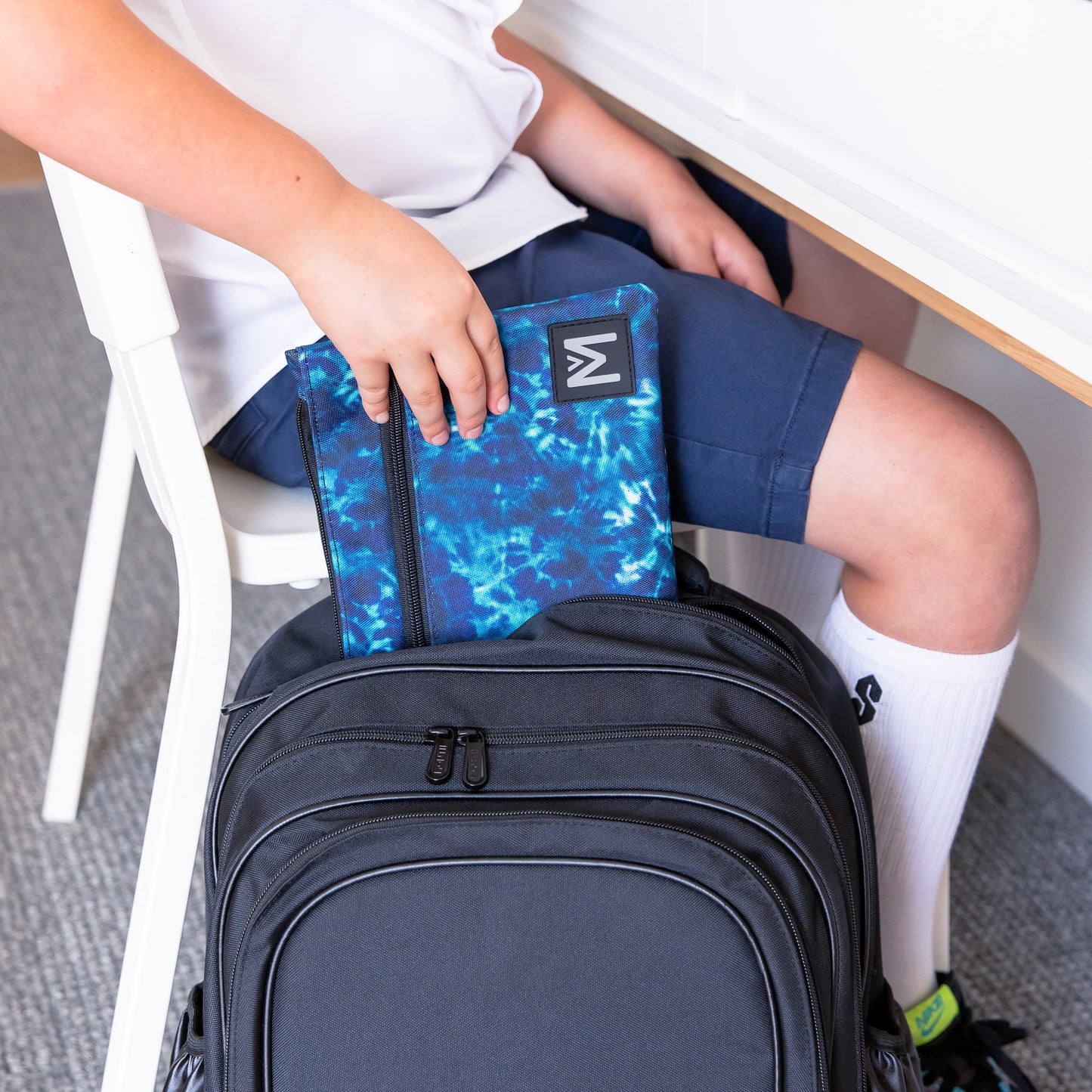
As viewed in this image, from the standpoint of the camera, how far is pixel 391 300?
0.53 m

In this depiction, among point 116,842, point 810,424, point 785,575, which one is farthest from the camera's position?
point 116,842

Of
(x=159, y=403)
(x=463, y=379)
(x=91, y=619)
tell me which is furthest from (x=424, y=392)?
(x=91, y=619)

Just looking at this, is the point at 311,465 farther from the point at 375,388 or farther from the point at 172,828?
the point at 172,828

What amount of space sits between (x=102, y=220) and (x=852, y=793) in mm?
455

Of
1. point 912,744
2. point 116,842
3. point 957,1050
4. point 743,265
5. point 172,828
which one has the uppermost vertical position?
point 743,265

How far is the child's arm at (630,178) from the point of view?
740 mm

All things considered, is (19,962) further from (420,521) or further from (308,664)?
(420,521)

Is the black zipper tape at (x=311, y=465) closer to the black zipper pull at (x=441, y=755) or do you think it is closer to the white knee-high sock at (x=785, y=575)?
the black zipper pull at (x=441, y=755)

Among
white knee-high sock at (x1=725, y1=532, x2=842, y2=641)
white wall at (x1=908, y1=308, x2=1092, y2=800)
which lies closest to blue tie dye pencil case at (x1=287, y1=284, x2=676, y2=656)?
white knee-high sock at (x1=725, y1=532, x2=842, y2=641)

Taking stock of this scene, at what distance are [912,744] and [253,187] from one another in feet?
1.53

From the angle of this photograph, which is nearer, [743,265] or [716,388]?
[716,388]

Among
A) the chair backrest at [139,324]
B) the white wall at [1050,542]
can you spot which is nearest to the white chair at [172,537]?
the chair backrest at [139,324]

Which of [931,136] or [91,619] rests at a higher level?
[931,136]

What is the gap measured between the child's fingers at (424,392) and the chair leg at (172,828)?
0.14 metres
